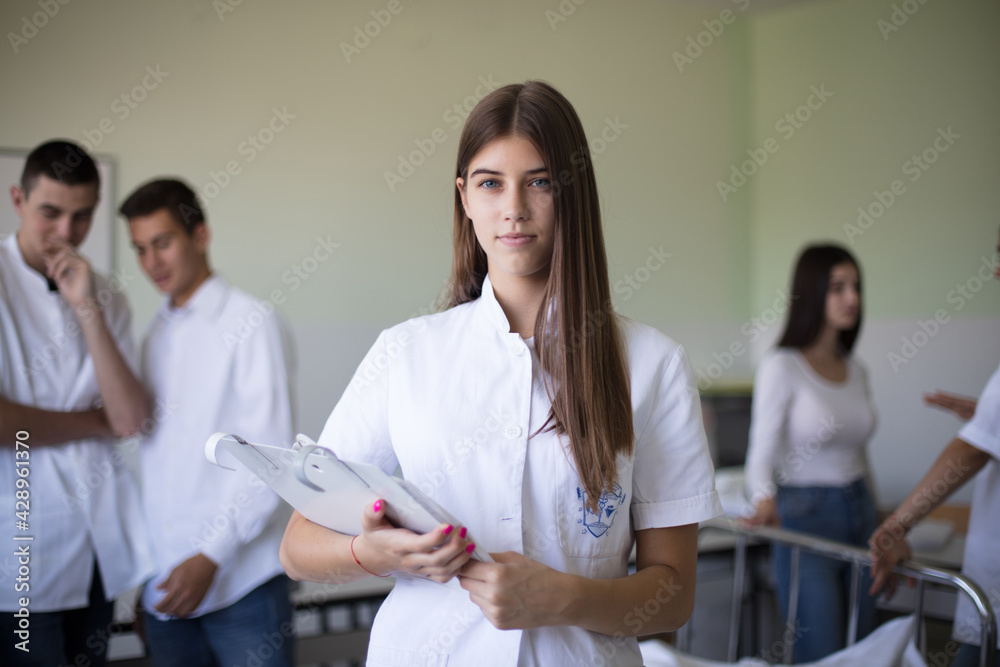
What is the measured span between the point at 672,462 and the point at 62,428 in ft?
5.41

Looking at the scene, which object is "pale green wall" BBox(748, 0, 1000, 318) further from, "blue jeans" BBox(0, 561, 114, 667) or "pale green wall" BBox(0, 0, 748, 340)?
"blue jeans" BBox(0, 561, 114, 667)

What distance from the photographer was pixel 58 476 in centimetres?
202

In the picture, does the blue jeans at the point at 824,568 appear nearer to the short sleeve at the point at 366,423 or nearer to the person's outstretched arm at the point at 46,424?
the short sleeve at the point at 366,423

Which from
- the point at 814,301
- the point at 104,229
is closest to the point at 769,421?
the point at 814,301

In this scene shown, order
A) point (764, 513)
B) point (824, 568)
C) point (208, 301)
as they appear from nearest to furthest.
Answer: point (208, 301)
point (824, 568)
point (764, 513)

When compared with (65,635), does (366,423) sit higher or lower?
higher

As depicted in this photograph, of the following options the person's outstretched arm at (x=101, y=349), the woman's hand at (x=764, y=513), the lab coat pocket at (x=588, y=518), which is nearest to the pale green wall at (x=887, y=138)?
the woman's hand at (x=764, y=513)

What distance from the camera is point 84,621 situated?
6.74 feet

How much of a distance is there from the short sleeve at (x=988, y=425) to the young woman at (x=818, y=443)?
0.63m

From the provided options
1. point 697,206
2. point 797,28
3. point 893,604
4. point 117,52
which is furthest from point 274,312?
point 797,28

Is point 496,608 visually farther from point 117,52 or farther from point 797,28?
point 797,28

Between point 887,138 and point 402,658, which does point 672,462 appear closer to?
point 402,658

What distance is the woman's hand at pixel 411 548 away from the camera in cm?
95

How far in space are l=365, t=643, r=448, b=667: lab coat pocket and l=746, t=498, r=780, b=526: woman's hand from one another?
5.73ft
